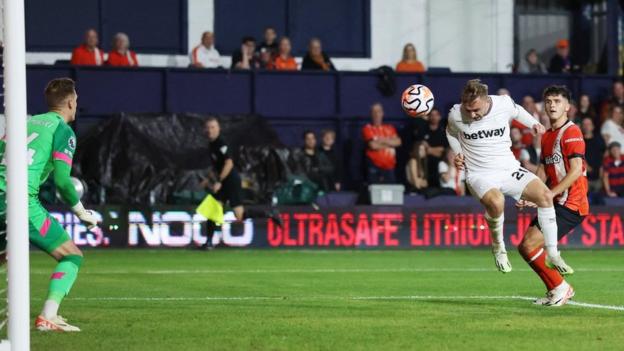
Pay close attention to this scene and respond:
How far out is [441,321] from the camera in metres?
9.99

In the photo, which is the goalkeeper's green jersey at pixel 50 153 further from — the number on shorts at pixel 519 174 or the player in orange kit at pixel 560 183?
the number on shorts at pixel 519 174

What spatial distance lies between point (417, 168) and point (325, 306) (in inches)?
482

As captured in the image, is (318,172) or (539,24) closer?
(318,172)

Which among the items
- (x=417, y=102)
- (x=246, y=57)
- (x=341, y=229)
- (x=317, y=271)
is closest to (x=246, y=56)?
(x=246, y=57)

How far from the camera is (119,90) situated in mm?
23125

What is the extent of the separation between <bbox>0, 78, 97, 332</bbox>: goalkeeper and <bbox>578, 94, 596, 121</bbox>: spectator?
54.2 ft

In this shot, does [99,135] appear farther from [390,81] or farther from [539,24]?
[539,24]

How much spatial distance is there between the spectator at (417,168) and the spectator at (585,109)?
3.24m

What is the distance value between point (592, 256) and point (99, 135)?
8.72m

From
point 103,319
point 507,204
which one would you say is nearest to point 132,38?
point 507,204

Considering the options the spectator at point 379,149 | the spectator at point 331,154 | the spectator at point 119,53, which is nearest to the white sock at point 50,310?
the spectator at point 331,154

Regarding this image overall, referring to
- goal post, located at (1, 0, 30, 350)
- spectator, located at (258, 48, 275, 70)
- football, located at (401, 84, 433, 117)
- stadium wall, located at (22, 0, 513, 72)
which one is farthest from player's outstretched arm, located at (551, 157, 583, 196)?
stadium wall, located at (22, 0, 513, 72)

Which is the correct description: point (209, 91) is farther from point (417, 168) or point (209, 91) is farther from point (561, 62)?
point (561, 62)

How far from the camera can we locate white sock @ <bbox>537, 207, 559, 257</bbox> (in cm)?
1152
